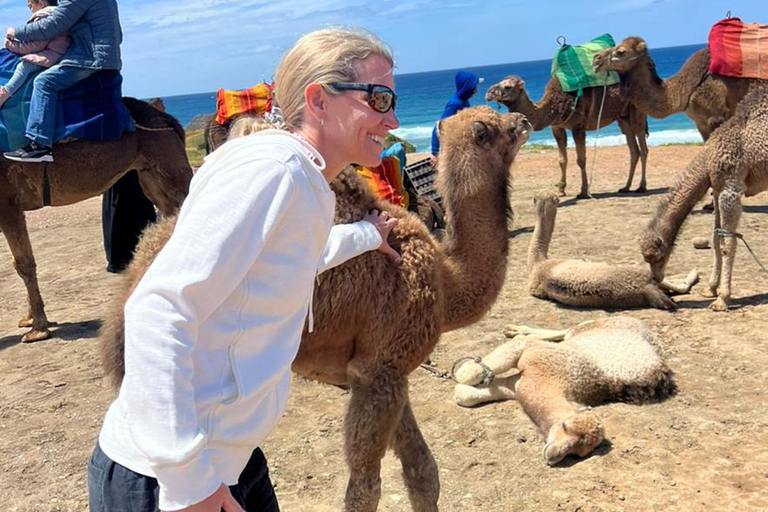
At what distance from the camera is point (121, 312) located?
9.36ft

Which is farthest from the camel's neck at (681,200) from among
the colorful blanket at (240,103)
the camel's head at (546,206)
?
the colorful blanket at (240,103)

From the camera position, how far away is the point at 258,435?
5.47 feet

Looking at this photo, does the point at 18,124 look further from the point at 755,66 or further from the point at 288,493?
the point at 755,66

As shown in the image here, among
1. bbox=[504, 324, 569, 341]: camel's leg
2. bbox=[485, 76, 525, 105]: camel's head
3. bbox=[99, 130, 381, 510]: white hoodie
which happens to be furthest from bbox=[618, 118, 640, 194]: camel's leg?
bbox=[99, 130, 381, 510]: white hoodie

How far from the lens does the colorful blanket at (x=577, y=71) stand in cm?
1234

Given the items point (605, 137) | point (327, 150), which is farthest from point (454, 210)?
point (605, 137)

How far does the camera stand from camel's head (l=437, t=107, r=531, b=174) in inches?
155

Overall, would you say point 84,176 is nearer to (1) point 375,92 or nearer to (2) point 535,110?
(1) point 375,92

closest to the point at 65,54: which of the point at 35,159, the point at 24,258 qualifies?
the point at 35,159

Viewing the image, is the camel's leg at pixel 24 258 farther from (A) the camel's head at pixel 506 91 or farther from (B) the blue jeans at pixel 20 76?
(A) the camel's head at pixel 506 91

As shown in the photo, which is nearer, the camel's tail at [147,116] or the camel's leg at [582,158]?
the camel's tail at [147,116]

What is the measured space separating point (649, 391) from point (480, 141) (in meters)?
2.09

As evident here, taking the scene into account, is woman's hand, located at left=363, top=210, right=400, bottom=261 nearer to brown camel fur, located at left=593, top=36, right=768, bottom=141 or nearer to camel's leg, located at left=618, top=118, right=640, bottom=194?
brown camel fur, located at left=593, top=36, right=768, bottom=141

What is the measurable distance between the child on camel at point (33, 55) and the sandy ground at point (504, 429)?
91.0 inches
